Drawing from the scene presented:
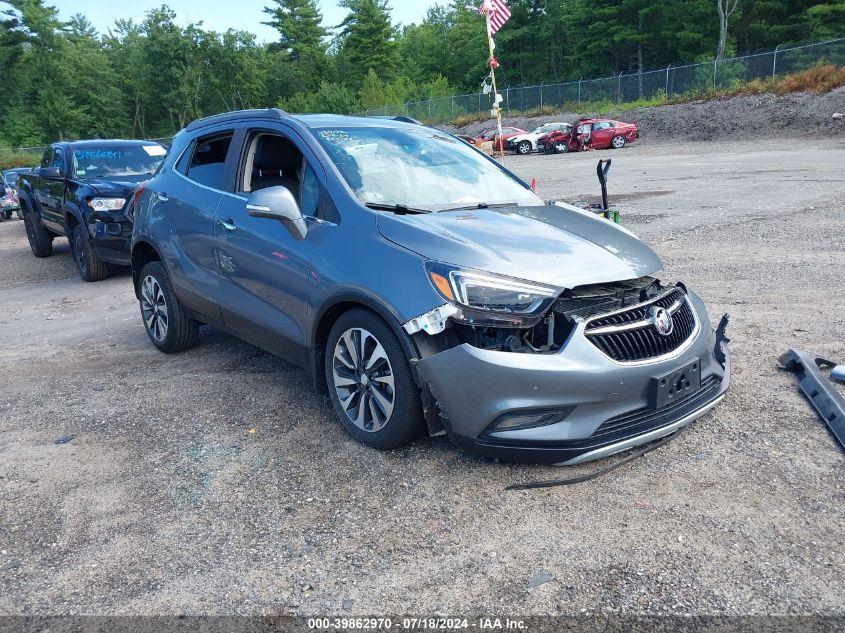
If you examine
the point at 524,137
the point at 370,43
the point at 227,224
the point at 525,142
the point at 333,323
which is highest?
the point at 370,43


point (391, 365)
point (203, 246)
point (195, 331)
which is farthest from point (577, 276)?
point (195, 331)

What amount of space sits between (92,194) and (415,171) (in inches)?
262

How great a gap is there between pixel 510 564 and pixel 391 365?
1141 mm

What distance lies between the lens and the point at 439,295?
3277 mm

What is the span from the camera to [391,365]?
348 cm

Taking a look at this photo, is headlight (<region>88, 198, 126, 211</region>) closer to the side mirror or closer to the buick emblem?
the side mirror

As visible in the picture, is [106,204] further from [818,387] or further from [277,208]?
[818,387]

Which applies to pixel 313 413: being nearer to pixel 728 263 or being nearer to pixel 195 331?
pixel 195 331

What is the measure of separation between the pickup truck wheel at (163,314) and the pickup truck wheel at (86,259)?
407 centimetres

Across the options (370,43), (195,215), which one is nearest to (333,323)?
(195,215)

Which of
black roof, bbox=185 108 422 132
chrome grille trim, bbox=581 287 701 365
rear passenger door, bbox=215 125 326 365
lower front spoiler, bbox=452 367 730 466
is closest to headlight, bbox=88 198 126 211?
black roof, bbox=185 108 422 132

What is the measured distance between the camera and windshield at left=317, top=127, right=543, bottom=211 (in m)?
4.11

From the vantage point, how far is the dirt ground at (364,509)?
264 cm

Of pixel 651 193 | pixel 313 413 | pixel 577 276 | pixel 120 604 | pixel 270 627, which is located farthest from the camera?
pixel 651 193
